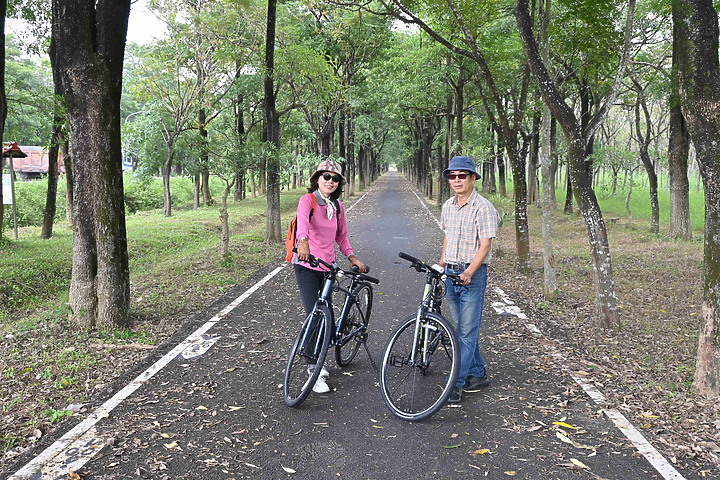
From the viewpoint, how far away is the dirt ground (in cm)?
427

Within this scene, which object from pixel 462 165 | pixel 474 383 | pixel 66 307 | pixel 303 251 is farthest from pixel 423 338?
pixel 66 307

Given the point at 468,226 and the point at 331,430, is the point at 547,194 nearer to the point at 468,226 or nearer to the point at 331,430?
the point at 468,226

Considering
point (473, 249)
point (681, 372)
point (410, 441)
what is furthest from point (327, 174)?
point (681, 372)

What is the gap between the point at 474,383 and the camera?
16.7 feet

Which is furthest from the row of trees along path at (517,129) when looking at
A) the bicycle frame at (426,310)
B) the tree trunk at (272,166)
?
the tree trunk at (272,166)

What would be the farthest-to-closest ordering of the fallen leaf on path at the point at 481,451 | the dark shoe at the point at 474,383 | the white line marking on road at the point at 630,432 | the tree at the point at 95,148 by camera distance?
the tree at the point at 95,148 < the dark shoe at the point at 474,383 < the fallen leaf on path at the point at 481,451 < the white line marking on road at the point at 630,432

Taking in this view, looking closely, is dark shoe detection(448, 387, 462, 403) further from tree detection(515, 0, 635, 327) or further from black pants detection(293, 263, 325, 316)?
tree detection(515, 0, 635, 327)

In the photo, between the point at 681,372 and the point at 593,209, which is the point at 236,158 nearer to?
the point at 593,209

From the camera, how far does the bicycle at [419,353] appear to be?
4.45 m

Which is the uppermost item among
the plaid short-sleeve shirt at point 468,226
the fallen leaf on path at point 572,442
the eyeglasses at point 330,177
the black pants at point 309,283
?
the eyeglasses at point 330,177

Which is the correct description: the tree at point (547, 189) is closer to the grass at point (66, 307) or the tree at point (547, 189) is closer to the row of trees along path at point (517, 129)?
the row of trees along path at point (517, 129)

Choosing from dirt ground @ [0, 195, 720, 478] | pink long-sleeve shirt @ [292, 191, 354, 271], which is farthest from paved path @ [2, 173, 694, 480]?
pink long-sleeve shirt @ [292, 191, 354, 271]

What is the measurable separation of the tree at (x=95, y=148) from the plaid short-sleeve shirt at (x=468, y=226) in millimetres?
4210

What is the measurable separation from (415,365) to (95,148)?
4.60 meters
